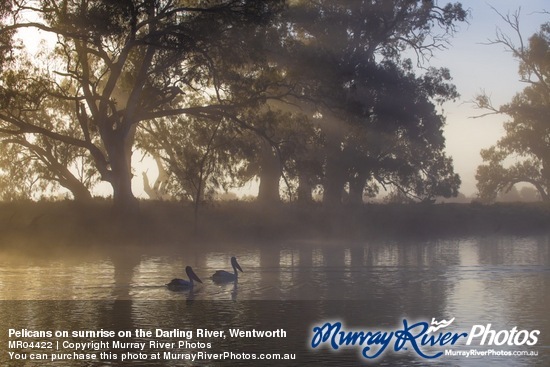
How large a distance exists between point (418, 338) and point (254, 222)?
28.4m

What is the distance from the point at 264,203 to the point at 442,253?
15.9 m

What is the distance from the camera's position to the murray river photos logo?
1494 centimetres

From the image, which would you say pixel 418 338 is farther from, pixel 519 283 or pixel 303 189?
pixel 303 189

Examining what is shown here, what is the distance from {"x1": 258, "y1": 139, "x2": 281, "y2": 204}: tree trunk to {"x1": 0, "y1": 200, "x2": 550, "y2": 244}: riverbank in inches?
148

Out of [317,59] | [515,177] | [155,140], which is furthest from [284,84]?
[515,177]

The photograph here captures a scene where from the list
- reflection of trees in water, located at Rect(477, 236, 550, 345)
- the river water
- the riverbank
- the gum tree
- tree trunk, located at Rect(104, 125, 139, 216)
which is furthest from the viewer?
the riverbank

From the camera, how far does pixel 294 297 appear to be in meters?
21.0

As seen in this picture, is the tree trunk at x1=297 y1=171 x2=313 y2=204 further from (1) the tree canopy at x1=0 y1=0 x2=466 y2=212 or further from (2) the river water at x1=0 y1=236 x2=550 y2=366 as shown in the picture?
(2) the river water at x1=0 y1=236 x2=550 y2=366

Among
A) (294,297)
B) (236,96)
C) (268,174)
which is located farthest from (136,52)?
(294,297)

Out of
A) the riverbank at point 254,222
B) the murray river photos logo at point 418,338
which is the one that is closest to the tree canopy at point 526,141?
the riverbank at point 254,222

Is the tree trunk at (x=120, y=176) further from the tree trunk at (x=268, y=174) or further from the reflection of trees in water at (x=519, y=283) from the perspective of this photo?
the reflection of trees in water at (x=519, y=283)

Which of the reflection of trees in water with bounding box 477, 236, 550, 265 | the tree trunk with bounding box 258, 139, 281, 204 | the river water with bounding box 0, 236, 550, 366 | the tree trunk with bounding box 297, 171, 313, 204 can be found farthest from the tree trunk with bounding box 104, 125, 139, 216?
the reflection of trees in water with bounding box 477, 236, 550, 265

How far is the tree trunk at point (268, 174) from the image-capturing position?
171ft

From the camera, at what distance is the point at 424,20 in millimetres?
50094
